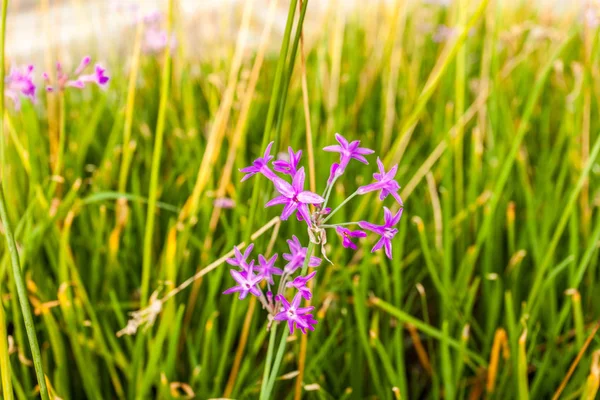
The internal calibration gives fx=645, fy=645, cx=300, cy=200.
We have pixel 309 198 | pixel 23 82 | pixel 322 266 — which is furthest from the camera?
pixel 322 266

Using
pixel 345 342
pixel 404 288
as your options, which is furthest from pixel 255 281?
pixel 404 288

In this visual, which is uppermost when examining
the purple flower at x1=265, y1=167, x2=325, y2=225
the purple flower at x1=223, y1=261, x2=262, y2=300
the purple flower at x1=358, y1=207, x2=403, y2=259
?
the purple flower at x1=265, y1=167, x2=325, y2=225

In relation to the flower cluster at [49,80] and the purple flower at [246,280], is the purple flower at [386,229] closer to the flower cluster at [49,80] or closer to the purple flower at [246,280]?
the purple flower at [246,280]

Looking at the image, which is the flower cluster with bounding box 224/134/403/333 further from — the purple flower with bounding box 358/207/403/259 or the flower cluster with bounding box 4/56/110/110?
the flower cluster with bounding box 4/56/110/110

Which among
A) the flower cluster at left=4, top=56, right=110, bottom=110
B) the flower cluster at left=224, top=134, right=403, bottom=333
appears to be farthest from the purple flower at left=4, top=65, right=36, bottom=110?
the flower cluster at left=224, top=134, right=403, bottom=333

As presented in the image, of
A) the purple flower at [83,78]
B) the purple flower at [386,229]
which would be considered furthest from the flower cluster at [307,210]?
the purple flower at [83,78]

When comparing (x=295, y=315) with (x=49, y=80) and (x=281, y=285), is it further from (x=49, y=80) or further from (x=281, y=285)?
(x=49, y=80)

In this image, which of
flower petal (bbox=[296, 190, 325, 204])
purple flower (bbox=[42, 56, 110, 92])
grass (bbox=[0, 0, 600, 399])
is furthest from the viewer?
grass (bbox=[0, 0, 600, 399])

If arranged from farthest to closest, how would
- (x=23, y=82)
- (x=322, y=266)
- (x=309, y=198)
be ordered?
1. (x=322, y=266)
2. (x=23, y=82)
3. (x=309, y=198)

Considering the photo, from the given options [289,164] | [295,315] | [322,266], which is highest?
[289,164]

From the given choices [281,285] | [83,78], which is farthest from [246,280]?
[83,78]
